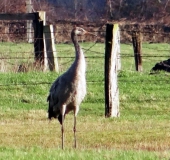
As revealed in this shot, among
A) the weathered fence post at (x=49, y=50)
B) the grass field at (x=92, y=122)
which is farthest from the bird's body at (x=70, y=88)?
the weathered fence post at (x=49, y=50)

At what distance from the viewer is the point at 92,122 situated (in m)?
14.4

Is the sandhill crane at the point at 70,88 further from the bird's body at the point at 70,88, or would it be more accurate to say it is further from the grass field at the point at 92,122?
the grass field at the point at 92,122

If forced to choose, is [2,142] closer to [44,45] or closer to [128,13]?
[44,45]

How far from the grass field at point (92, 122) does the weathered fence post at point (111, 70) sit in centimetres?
26

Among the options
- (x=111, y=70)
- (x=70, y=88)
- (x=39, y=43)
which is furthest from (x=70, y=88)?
(x=39, y=43)

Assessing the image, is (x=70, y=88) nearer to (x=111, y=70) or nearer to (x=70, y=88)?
(x=70, y=88)

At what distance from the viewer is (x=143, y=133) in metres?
13.1

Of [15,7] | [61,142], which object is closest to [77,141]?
[61,142]

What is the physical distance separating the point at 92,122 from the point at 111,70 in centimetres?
115

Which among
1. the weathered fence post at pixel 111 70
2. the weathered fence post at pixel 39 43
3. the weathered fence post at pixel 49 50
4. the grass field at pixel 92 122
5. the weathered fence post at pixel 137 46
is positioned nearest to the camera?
the grass field at pixel 92 122

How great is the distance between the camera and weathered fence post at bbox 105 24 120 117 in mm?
14781

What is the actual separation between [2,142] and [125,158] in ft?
10.1

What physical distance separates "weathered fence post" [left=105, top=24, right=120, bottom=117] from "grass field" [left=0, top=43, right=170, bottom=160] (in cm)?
26

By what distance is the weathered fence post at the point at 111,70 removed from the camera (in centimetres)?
1478
